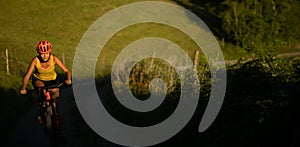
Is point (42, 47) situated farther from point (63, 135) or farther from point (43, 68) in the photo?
point (63, 135)

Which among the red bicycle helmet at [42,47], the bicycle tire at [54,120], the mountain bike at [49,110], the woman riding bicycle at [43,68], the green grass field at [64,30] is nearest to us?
the red bicycle helmet at [42,47]

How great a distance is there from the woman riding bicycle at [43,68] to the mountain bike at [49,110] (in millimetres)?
108

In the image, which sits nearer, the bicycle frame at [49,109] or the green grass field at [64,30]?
the bicycle frame at [49,109]

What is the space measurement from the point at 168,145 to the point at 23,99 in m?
8.66

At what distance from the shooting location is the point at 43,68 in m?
9.88

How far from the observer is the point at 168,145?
1081 centimetres

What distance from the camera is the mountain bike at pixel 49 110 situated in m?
9.96

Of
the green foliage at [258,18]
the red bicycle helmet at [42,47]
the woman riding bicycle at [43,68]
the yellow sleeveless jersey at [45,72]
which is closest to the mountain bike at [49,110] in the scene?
the woman riding bicycle at [43,68]

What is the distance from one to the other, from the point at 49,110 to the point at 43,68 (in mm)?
1069

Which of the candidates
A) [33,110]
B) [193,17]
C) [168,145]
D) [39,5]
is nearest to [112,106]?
[33,110]

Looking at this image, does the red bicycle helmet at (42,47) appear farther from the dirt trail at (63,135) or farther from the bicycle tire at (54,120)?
the dirt trail at (63,135)

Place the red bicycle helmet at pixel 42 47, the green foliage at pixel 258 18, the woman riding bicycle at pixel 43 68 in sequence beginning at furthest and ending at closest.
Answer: the green foliage at pixel 258 18
the woman riding bicycle at pixel 43 68
the red bicycle helmet at pixel 42 47

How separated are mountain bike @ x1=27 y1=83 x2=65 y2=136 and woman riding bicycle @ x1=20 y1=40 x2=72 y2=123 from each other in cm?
11

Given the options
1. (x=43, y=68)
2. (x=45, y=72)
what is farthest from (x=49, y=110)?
(x=43, y=68)
